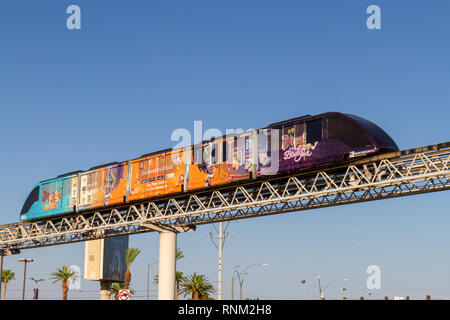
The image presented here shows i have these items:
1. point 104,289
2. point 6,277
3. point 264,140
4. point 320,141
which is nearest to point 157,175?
point 264,140

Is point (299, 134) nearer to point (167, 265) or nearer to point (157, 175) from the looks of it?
point (157, 175)

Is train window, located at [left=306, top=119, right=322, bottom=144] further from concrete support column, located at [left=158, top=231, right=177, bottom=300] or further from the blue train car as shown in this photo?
the blue train car

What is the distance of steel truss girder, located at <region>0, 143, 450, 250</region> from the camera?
1288 inches

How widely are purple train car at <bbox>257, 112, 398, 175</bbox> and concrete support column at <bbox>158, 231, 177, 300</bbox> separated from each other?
1103cm

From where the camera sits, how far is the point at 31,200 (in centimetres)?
5734

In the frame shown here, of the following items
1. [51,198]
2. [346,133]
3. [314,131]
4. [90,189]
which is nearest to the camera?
[346,133]

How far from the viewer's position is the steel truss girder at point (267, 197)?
32.7 metres

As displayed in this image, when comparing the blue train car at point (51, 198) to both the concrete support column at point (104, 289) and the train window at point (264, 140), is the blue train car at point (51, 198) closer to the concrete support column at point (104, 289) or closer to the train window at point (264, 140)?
the train window at point (264, 140)

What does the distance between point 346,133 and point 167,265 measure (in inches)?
707

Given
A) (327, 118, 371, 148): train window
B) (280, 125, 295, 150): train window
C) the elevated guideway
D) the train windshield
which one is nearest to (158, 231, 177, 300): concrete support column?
the elevated guideway

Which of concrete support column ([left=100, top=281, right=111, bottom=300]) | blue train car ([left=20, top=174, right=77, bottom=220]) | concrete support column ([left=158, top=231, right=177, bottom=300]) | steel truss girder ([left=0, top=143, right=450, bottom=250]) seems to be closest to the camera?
steel truss girder ([left=0, top=143, right=450, bottom=250])
